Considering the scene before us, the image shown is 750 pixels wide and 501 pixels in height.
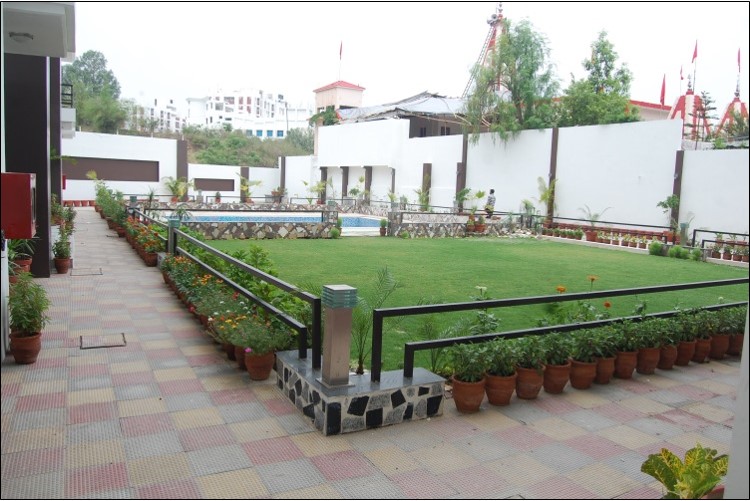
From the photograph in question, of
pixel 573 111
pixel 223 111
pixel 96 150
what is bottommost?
pixel 96 150

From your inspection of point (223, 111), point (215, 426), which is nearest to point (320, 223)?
point (215, 426)

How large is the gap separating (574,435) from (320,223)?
15.3m

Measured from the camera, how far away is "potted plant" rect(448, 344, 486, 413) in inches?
Result: 184

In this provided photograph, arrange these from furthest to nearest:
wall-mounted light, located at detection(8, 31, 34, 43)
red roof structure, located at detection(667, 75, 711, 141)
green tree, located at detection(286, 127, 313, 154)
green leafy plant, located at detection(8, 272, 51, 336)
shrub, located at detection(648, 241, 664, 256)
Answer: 1. green tree, located at detection(286, 127, 313, 154)
2. red roof structure, located at detection(667, 75, 711, 141)
3. shrub, located at detection(648, 241, 664, 256)
4. wall-mounted light, located at detection(8, 31, 34, 43)
5. green leafy plant, located at detection(8, 272, 51, 336)

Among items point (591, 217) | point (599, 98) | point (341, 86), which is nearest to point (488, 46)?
point (599, 98)

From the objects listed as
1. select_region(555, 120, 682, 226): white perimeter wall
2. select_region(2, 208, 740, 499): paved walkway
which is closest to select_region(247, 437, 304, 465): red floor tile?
select_region(2, 208, 740, 499): paved walkway

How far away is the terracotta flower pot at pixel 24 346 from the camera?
17.5 feet

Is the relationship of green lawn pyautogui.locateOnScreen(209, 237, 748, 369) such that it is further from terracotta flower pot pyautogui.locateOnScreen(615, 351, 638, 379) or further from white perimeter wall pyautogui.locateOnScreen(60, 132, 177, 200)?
white perimeter wall pyautogui.locateOnScreen(60, 132, 177, 200)

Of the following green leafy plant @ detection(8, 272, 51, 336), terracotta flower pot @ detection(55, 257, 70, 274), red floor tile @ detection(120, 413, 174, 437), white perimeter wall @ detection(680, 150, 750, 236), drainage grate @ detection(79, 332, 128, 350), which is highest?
white perimeter wall @ detection(680, 150, 750, 236)

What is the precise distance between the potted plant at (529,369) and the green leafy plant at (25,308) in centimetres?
438

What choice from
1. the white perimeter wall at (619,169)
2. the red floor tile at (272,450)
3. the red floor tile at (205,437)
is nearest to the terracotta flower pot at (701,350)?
the red floor tile at (272,450)

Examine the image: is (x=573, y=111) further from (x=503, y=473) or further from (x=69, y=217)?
(x=503, y=473)

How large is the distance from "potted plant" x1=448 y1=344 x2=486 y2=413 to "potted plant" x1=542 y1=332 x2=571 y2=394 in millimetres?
761

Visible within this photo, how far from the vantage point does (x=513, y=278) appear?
11.9 meters
